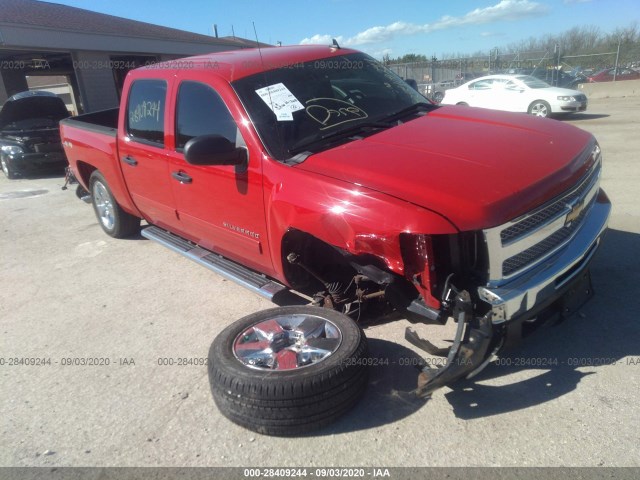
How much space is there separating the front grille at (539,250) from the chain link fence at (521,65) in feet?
72.7

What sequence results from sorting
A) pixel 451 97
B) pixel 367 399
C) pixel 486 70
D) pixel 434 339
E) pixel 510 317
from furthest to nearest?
pixel 486 70, pixel 451 97, pixel 434 339, pixel 367 399, pixel 510 317

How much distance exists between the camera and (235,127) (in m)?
3.61

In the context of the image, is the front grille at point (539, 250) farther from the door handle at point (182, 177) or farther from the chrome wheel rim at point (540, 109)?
the chrome wheel rim at point (540, 109)

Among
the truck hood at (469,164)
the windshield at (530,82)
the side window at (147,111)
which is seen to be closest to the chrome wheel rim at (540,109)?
the windshield at (530,82)

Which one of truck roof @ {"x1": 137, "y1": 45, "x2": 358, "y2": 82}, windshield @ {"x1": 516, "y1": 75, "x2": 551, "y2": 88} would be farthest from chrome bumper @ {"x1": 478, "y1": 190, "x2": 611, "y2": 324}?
windshield @ {"x1": 516, "y1": 75, "x2": 551, "y2": 88}

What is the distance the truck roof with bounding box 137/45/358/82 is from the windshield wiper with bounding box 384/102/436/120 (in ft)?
2.83

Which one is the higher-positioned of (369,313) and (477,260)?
(477,260)

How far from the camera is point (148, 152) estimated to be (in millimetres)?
4609

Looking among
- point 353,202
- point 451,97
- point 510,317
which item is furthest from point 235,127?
point 451,97

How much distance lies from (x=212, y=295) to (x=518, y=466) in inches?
118

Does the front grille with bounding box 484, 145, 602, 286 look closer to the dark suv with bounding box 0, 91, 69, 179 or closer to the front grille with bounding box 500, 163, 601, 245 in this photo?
the front grille with bounding box 500, 163, 601, 245

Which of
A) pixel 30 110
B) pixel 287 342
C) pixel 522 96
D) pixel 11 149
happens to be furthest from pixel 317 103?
pixel 522 96

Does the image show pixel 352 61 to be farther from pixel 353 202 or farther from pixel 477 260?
pixel 477 260

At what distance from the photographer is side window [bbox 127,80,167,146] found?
4.48m
